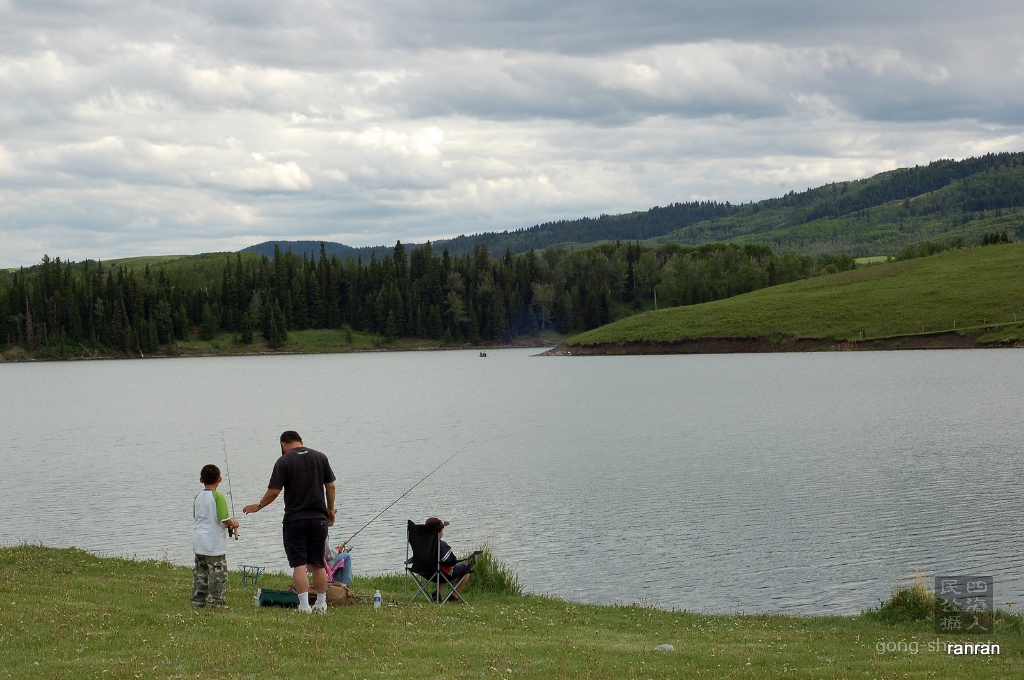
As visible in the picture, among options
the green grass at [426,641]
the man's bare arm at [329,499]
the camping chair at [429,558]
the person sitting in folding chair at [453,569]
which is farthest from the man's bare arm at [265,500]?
the person sitting in folding chair at [453,569]

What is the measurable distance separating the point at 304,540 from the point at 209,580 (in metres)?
1.66

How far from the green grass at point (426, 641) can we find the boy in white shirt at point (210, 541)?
413 mm

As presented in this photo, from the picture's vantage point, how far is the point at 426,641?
14.1m

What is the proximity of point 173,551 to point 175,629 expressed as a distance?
1346 cm

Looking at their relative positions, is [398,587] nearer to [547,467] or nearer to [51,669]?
[51,669]

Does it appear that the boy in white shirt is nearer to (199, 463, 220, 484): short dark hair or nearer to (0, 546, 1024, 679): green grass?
(199, 463, 220, 484): short dark hair

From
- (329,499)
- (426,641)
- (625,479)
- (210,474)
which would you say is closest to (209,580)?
(210,474)

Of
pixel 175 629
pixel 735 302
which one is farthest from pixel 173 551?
pixel 735 302

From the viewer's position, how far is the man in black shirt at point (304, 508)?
15.9m

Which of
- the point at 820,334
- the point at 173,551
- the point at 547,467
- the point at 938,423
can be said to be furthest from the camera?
the point at 820,334

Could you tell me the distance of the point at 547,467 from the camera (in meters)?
41.9

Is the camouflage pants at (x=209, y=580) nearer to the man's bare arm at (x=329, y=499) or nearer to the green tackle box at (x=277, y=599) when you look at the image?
the green tackle box at (x=277, y=599)

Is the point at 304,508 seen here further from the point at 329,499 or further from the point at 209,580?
the point at 209,580

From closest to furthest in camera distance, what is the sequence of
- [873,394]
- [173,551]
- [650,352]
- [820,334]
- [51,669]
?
1. [51,669]
2. [173,551]
3. [873,394]
4. [820,334]
5. [650,352]
